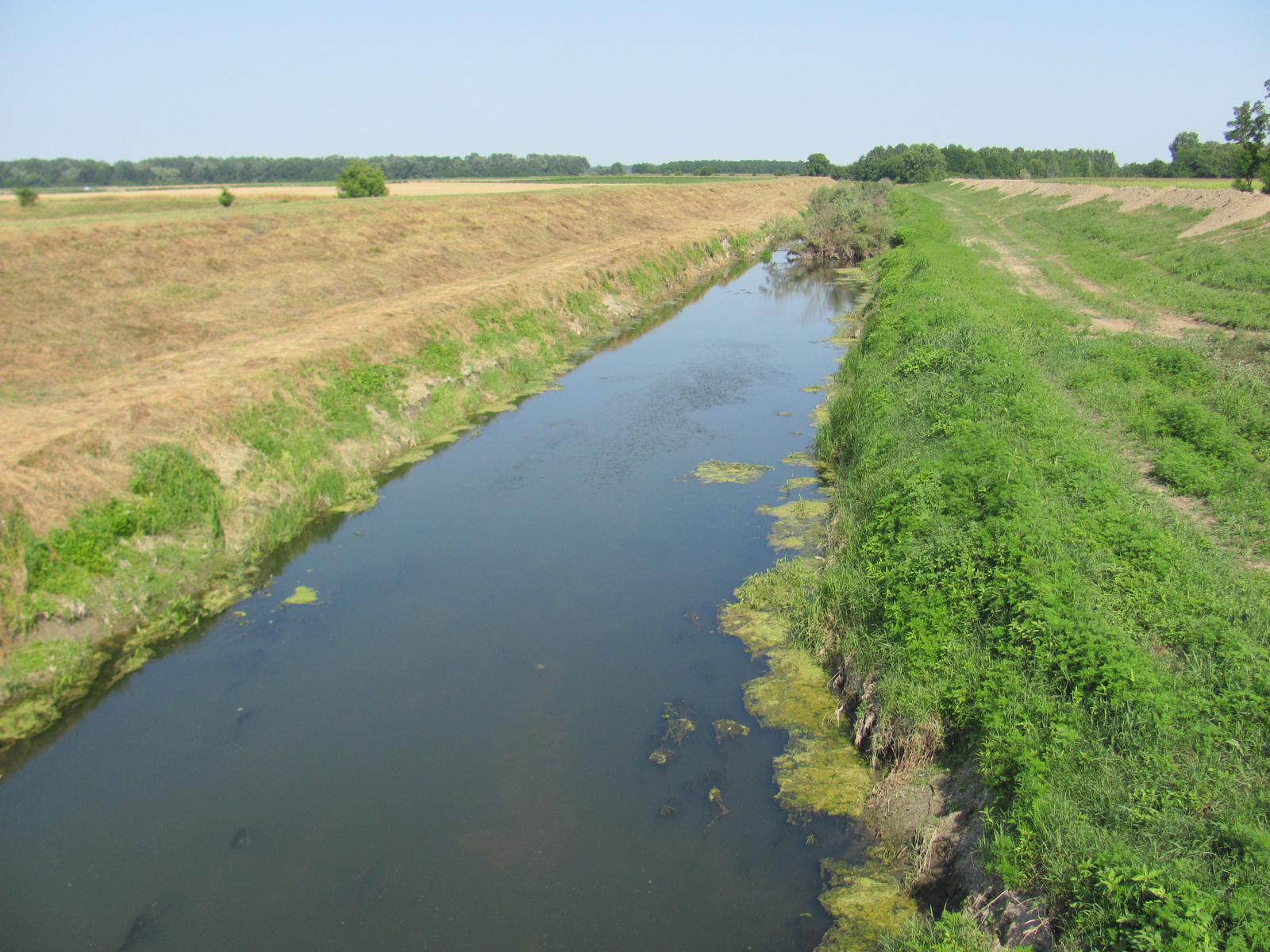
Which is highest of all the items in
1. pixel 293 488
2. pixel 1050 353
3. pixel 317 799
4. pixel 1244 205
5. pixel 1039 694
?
pixel 1244 205

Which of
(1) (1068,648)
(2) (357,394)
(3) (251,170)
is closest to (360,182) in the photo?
(2) (357,394)

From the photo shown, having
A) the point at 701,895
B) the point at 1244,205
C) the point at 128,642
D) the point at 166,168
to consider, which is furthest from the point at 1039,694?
the point at 166,168

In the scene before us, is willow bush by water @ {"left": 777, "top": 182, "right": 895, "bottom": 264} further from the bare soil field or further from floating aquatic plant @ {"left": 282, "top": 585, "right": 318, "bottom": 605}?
floating aquatic plant @ {"left": 282, "top": 585, "right": 318, "bottom": 605}

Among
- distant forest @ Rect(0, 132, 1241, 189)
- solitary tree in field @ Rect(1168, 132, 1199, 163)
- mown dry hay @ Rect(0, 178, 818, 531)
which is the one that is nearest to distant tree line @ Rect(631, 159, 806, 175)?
distant forest @ Rect(0, 132, 1241, 189)

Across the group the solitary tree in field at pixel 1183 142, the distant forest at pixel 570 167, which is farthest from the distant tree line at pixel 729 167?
the solitary tree in field at pixel 1183 142

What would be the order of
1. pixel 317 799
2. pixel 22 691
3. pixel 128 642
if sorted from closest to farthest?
pixel 317 799 < pixel 22 691 < pixel 128 642

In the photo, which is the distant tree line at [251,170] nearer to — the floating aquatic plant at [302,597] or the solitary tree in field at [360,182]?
the solitary tree in field at [360,182]

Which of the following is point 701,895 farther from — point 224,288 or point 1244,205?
point 1244,205
